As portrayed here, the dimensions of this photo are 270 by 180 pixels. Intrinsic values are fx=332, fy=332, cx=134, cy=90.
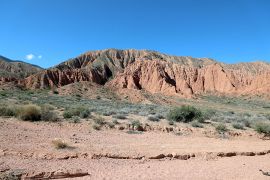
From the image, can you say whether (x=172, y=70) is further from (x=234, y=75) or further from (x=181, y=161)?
(x=181, y=161)

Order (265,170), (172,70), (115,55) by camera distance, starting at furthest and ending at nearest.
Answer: (115,55) → (172,70) → (265,170)

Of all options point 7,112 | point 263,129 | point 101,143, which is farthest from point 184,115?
point 7,112

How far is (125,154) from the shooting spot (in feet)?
41.9

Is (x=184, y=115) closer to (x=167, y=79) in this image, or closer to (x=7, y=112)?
(x=7, y=112)

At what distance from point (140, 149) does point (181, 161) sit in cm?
206

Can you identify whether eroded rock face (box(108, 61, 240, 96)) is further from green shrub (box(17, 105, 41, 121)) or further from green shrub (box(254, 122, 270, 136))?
green shrub (box(17, 105, 41, 121))

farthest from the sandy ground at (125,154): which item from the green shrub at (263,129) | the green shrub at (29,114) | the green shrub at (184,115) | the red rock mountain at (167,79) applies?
the red rock mountain at (167,79)

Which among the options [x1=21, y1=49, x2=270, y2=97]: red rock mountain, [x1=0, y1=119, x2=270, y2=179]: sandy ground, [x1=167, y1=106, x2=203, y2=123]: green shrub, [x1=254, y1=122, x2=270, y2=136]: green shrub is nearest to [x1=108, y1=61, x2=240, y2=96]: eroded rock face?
[x1=21, y1=49, x2=270, y2=97]: red rock mountain

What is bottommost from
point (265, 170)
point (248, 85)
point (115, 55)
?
point (265, 170)

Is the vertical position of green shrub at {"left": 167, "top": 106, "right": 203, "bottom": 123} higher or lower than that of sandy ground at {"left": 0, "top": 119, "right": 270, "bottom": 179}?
higher

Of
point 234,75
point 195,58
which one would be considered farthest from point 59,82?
point 195,58

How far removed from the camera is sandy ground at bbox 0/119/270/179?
10.7 m

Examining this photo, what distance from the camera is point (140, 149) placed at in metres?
14.0

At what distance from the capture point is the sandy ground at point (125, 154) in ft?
35.0
